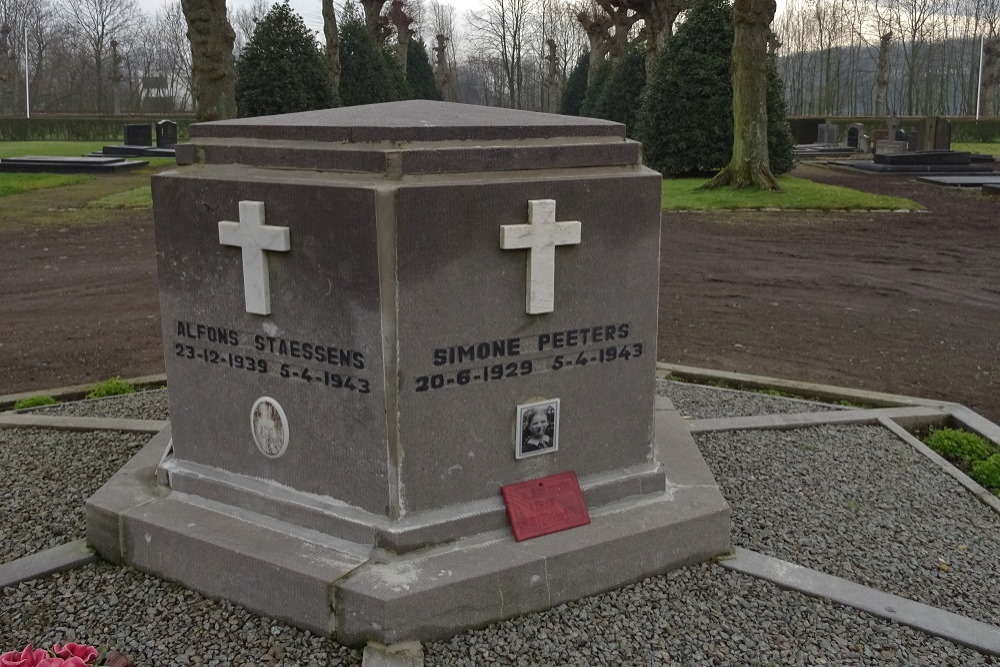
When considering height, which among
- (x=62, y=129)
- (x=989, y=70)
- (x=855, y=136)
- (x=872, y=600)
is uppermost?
(x=989, y=70)

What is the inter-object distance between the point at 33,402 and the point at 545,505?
13.7ft

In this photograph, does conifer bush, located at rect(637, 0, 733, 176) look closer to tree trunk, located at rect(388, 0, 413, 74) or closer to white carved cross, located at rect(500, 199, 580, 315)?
tree trunk, located at rect(388, 0, 413, 74)

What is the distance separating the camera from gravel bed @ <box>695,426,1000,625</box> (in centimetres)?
398

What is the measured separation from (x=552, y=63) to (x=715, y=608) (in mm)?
56341

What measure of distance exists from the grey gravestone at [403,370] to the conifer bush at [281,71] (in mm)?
19237

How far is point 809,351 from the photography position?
813cm

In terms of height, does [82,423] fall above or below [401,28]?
below

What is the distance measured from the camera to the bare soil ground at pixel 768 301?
25.1 feet

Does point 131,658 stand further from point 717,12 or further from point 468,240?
point 717,12

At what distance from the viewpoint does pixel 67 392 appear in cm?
667

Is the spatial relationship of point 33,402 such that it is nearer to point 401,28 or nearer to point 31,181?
point 31,181

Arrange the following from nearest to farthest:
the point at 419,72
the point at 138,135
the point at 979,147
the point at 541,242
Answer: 1. the point at 541,242
2. the point at 138,135
3. the point at 979,147
4. the point at 419,72

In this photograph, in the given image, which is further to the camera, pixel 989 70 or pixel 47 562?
pixel 989 70

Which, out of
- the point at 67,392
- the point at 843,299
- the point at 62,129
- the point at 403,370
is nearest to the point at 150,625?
the point at 403,370
